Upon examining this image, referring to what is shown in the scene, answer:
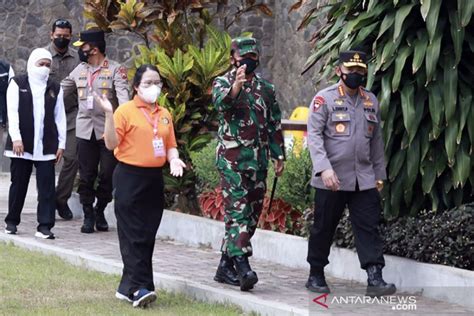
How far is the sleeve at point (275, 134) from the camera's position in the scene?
10523 millimetres

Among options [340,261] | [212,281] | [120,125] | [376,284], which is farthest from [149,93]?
[340,261]

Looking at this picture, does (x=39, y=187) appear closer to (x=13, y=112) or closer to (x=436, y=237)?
(x=13, y=112)

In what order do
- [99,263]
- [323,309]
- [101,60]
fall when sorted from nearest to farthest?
[323,309] < [99,263] < [101,60]

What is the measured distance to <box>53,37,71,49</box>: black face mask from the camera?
14.9 meters

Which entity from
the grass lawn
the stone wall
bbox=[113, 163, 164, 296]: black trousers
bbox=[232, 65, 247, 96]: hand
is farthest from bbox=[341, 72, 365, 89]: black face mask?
the stone wall

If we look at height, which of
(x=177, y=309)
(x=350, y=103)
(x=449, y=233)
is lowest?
(x=177, y=309)

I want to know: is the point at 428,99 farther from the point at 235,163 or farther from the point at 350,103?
the point at 235,163

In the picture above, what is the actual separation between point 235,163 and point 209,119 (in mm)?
4121

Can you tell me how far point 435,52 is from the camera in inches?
404

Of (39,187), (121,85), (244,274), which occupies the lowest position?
(244,274)

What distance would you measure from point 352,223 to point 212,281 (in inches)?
49.4

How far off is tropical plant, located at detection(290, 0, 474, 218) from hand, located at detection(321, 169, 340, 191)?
857 mm

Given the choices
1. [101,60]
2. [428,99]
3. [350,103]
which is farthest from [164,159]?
[101,60]

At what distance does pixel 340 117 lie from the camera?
10133 mm
